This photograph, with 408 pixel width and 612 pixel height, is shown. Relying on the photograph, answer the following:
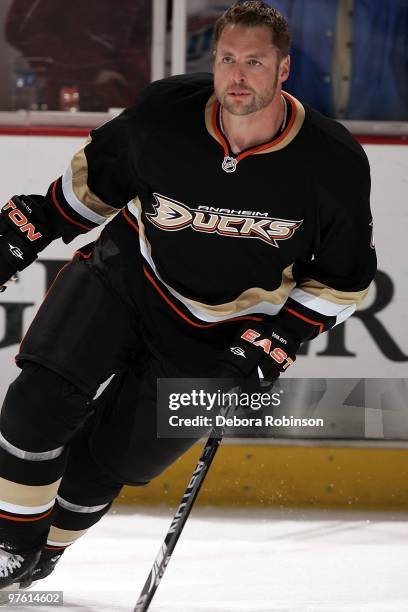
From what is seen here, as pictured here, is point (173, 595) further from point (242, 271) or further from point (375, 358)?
point (375, 358)

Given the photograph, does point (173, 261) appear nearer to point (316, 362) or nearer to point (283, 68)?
Answer: point (283, 68)

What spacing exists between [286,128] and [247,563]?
1.27 meters

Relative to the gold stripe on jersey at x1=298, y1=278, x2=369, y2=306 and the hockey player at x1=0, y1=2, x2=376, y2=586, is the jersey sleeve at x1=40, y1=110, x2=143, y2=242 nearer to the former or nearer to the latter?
the hockey player at x1=0, y1=2, x2=376, y2=586

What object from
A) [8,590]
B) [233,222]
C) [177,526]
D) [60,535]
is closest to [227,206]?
[233,222]

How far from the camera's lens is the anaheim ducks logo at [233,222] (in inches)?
93.1

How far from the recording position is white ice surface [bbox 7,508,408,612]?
9.12ft

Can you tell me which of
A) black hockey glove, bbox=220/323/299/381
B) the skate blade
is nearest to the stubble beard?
black hockey glove, bbox=220/323/299/381

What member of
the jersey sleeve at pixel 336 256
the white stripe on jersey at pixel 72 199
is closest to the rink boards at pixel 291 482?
the jersey sleeve at pixel 336 256

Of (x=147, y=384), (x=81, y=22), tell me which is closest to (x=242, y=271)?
(x=147, y=384)

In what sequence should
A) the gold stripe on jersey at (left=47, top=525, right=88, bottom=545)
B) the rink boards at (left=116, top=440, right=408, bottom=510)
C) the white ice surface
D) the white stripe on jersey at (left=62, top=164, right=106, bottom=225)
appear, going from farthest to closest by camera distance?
the rink boards at (left=116, top=440, right=408, bottom=510), the white ice surface, the gold stripe on jersey at (left=47, top=525, right=88, bottom=545), the white stripe on jersey at (left=62, top=164, right=106, bottom=225)

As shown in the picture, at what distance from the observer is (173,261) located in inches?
96.3

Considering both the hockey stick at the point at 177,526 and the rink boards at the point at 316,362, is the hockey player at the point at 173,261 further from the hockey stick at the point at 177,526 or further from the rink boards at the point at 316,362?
the rink boards at the point at 316,362

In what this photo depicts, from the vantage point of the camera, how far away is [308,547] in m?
3.28

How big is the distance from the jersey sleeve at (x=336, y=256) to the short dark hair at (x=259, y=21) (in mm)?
243
